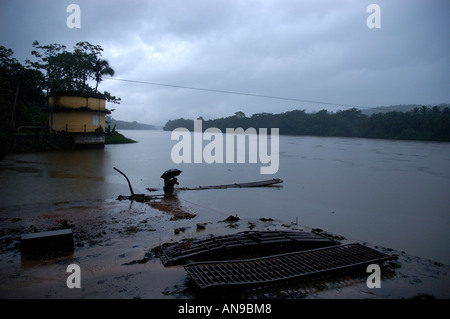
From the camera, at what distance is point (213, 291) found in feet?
15.3

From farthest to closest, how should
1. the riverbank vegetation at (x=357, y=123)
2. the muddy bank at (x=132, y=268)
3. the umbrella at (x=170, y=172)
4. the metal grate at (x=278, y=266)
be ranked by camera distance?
1. the riverbank vegetation at (x=357, y=123)
2. the umbrella at (x=170, y=172)
3. the metal grate at (x=278, y=266)
4. the muddy bank at (x=132, y=268)

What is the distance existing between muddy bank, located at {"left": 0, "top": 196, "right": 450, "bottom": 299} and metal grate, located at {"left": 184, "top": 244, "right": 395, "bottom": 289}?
18 cm

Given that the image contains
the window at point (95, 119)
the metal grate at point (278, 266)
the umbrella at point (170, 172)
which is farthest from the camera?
the window at point (95, 119)

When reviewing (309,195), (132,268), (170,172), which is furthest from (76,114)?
(132,268)

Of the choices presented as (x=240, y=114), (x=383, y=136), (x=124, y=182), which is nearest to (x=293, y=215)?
(x=124, y=182)

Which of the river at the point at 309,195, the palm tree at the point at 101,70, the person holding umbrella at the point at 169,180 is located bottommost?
the river at the point at 309,195

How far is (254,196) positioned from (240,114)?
10753cm

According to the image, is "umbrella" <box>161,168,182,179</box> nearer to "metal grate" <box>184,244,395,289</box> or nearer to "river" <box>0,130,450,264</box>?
"river" <box>0,130,450,264</box>

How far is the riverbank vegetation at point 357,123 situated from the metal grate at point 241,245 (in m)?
71.7

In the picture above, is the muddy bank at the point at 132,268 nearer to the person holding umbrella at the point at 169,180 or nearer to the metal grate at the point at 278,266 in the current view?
the metal grate at the point at 278,266

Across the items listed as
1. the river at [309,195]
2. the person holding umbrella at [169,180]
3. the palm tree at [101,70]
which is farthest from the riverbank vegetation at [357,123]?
the person holding umbrella at [169,180]

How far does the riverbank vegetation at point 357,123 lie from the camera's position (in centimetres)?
6688

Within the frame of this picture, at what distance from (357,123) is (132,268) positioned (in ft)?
310
